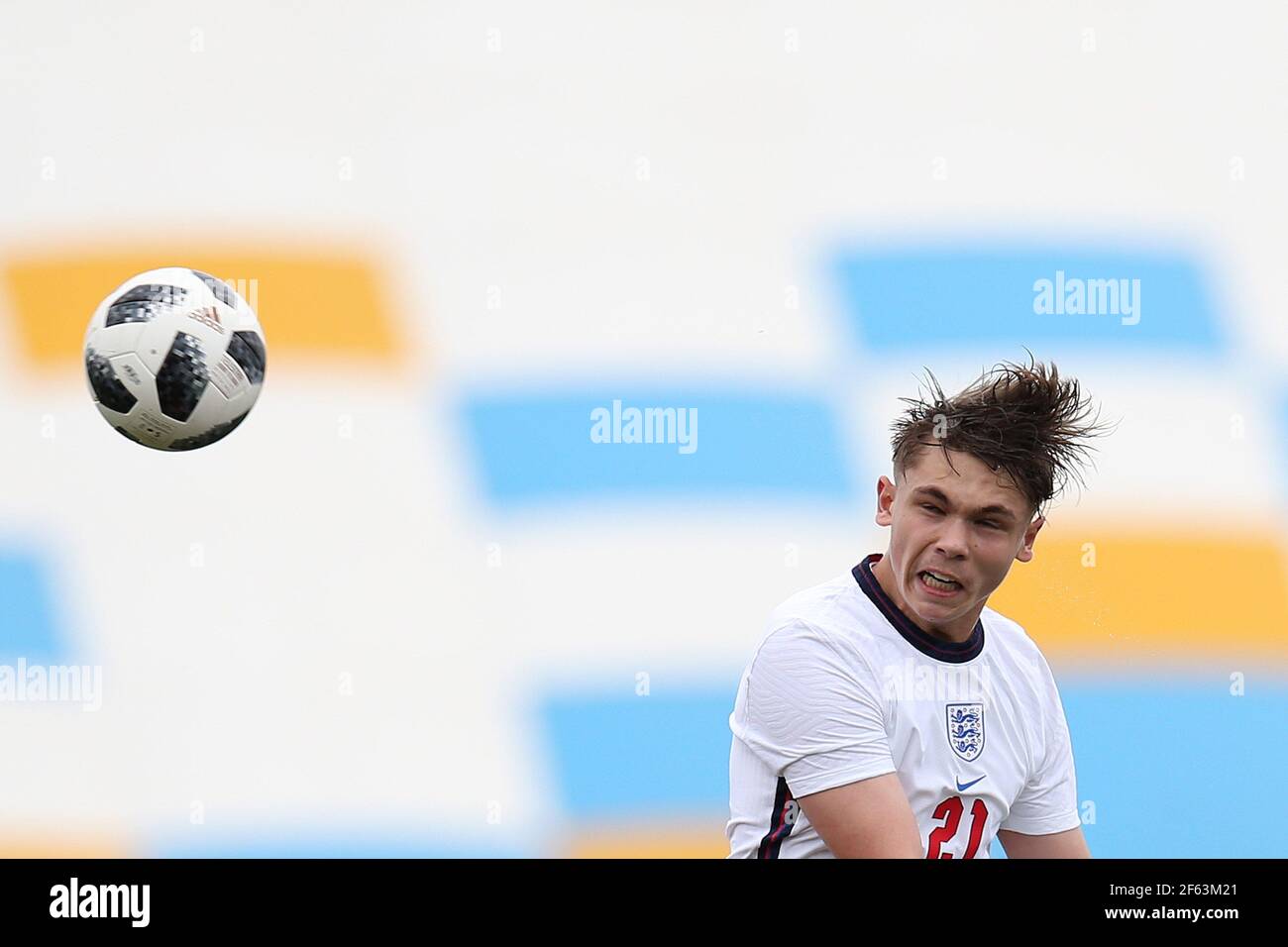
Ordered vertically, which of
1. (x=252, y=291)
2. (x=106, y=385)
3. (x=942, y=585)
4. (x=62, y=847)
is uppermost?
(x=252, y=291)

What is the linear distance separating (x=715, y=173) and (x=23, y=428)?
2019 millimetres

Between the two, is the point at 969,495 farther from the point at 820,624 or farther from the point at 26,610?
the point at 26,610

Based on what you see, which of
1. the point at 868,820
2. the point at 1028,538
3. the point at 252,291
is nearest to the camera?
the point at 868,820

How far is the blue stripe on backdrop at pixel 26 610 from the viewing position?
3.51m

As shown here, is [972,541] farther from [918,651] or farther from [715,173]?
[715,173]

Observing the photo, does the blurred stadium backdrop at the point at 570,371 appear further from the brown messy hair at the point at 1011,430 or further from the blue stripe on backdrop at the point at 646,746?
the brown messy hair at the point at 1011,430


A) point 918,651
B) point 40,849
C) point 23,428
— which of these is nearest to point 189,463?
point 23,428

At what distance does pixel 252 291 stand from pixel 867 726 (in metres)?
2.32

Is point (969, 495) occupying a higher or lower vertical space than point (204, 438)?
lower

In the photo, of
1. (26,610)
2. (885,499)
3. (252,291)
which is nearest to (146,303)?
(252,291)

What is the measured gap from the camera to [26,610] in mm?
3537

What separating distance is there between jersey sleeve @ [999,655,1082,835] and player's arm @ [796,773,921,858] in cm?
38

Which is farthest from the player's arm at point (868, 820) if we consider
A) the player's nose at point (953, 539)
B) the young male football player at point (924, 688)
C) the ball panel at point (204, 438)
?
the ball panel at point (204, 438)
